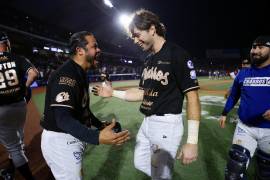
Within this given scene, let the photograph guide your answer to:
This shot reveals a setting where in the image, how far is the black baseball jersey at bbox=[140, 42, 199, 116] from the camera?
2.66 m

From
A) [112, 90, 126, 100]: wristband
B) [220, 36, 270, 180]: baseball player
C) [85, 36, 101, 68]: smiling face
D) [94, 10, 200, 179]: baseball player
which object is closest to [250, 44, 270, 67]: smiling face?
[220, 36, 270, 180]: baseball player

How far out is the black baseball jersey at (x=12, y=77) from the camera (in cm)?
400

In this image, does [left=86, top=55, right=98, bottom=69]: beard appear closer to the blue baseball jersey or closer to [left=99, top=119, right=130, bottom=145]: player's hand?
[left=99, top=119, right=130, bottom=145]: player's hand

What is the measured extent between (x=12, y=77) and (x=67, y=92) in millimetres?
2068

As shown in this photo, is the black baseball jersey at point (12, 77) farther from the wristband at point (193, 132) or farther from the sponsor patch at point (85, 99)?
the wristband at point (193, 132)

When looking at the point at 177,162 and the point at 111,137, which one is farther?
the point at 177,162

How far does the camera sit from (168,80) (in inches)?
109

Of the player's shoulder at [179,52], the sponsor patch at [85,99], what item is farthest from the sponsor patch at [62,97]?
the player's shoulder at [179,52]

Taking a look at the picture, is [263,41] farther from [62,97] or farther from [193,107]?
[62,97]

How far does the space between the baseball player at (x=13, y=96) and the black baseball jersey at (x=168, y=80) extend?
2180 millimetres

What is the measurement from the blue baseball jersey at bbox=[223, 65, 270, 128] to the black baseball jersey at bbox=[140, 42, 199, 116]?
1403 mm

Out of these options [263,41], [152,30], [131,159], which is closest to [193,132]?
[152,30]

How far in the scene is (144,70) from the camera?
3.19 m

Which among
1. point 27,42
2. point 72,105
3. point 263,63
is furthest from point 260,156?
point 27,42
